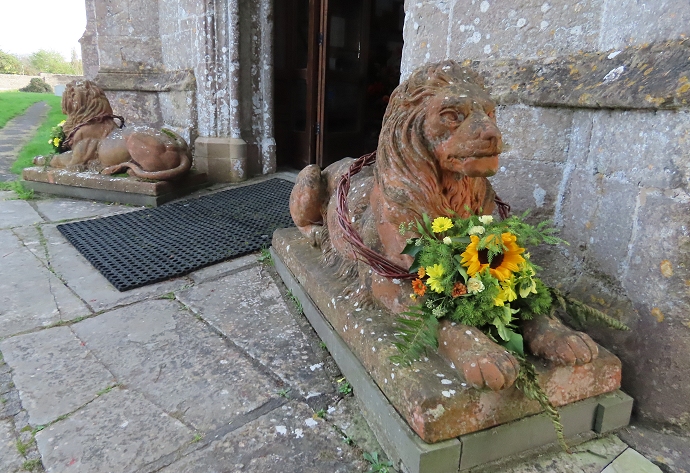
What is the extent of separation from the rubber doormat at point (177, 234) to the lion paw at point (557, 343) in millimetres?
2327

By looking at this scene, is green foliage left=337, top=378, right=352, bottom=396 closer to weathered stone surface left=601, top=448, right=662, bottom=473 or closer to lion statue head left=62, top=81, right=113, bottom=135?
weathered stone surface left=601, top=448, right=662, bottom=473

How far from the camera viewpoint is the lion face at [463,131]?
5.13 ft

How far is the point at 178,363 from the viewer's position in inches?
85.8

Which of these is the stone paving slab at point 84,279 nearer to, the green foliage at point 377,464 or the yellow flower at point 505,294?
the green foliage at point 377,464

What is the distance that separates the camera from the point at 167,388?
6.54 ft

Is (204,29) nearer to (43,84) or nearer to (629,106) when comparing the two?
(629,106)

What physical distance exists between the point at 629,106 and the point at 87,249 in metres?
3.53

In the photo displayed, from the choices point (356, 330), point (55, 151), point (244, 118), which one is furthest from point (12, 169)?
point (356, 330)

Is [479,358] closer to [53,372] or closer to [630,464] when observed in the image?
[630,464]

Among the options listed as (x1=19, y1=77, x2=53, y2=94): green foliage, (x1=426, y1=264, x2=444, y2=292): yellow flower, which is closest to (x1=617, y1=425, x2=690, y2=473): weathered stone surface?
(x1=426, y1=264, x2=444, y2=292): yellow flower

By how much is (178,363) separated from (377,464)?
3.47ft

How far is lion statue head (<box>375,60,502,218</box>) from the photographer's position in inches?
62.6

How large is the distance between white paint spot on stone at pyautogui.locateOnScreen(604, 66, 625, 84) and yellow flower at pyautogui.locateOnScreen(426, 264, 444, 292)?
1101mm

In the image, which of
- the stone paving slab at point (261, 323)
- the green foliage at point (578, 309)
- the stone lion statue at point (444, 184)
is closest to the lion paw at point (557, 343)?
the stone lion statue at point (444, 184)
